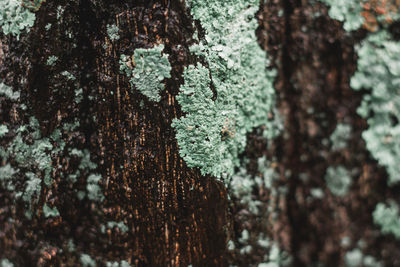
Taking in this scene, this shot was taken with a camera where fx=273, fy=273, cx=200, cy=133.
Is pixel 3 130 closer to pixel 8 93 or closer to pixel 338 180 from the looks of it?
pixel 8 93

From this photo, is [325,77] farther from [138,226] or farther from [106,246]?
[106,246]

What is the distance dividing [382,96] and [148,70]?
0.56m

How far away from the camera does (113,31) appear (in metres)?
0.77

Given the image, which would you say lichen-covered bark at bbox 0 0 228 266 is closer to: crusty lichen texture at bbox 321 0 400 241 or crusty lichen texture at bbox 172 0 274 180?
crusty lichen texture at bbox 172 0 274 180

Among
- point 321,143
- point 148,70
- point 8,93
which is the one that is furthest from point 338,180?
point 8,93

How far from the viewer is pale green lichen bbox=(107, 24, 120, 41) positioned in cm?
77

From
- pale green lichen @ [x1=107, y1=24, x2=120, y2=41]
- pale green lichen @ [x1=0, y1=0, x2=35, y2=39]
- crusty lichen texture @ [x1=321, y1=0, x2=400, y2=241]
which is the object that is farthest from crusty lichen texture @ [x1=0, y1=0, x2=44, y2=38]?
crusty lichen texture @ [x1=321, y1=0, x2=400, y2=241]

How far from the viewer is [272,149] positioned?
647 millimetres

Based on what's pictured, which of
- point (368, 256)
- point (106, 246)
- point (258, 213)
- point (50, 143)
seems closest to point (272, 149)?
point (258, 213)

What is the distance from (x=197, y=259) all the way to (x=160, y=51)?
57 cm

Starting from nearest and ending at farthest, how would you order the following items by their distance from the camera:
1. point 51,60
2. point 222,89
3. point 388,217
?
1. point 388,217
2. point 222,89
3. point 51,60

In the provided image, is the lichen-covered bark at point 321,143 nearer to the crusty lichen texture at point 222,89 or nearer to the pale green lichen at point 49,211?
the crusty lichen texture at point 222,89

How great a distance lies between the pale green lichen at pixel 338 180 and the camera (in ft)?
1.84

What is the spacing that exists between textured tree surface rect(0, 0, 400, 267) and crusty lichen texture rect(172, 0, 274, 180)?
2 centimetres
